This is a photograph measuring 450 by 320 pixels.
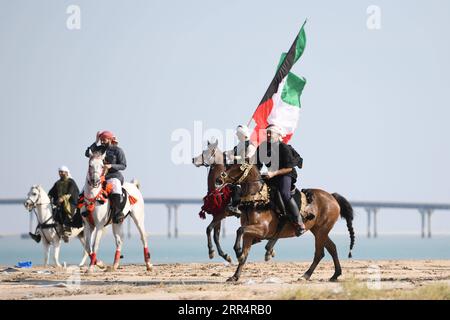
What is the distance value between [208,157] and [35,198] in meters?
6.78

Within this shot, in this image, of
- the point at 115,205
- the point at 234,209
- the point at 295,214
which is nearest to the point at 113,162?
the point at 115,205

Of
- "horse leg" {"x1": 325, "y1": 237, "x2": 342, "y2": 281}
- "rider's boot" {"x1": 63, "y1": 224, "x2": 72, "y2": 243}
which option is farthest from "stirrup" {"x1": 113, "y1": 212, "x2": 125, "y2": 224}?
"horse leg" {"x1": 325, "y1": 237, "x2": 342, "y2": 281}

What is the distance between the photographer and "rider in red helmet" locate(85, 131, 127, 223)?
23.4 meters

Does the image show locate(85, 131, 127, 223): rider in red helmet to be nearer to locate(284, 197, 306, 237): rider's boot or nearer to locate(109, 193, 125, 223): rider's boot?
locate(109, 193, 125, 223): rider's boot

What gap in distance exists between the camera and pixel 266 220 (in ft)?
63.9

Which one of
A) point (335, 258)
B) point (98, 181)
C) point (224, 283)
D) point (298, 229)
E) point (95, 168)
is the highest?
point (95, 168)

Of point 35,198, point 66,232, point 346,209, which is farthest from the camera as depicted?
point 35,198

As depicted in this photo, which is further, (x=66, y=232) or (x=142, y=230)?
(x=66, y=232)

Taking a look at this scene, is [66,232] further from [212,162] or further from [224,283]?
[224,283]

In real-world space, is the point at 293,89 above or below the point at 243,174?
above

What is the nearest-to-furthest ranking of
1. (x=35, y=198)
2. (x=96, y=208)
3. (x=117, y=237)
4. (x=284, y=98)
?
(x=96, y=208) < (x=117, y=237) < (x=284, y=98) < (x=35, y=198)

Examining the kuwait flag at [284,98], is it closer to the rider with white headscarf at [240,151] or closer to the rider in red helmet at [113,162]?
the rider in red helmet at [113,162]
